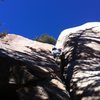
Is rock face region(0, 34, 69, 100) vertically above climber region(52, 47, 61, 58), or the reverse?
climber region(52, 47, 61, 58)

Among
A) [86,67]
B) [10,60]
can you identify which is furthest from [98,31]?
[10,60]

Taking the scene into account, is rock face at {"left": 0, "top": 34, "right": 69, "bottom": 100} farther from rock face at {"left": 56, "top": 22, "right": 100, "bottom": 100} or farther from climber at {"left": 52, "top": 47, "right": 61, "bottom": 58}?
climber at {"left": 52, "top": 47, "right": 61, "bottom": 58}

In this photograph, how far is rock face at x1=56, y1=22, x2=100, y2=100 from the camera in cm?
1230

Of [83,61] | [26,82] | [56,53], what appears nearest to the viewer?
[26,82]

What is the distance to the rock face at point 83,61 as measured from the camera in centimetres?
1230

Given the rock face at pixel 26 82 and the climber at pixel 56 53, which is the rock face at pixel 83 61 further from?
the rock face at pixel 26 82

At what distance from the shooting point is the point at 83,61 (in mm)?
15297

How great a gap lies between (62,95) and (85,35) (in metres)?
9.45

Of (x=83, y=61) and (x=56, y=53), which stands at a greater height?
(x=56, y=53)

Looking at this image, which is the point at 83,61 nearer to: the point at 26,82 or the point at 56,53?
the point at 56,53

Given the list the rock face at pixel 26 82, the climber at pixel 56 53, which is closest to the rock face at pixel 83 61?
the climber at pixel 56 53

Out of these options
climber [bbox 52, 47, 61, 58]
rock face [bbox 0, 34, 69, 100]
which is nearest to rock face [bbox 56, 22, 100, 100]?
climber [bbox 52, 47, 61, 58]

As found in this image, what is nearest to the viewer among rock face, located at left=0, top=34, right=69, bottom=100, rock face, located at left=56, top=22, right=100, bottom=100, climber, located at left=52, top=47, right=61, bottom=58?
rock face, located at left=0, top=34, right=69, bottom=100

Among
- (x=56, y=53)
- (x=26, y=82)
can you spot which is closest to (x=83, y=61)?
(x=56, y=53)
